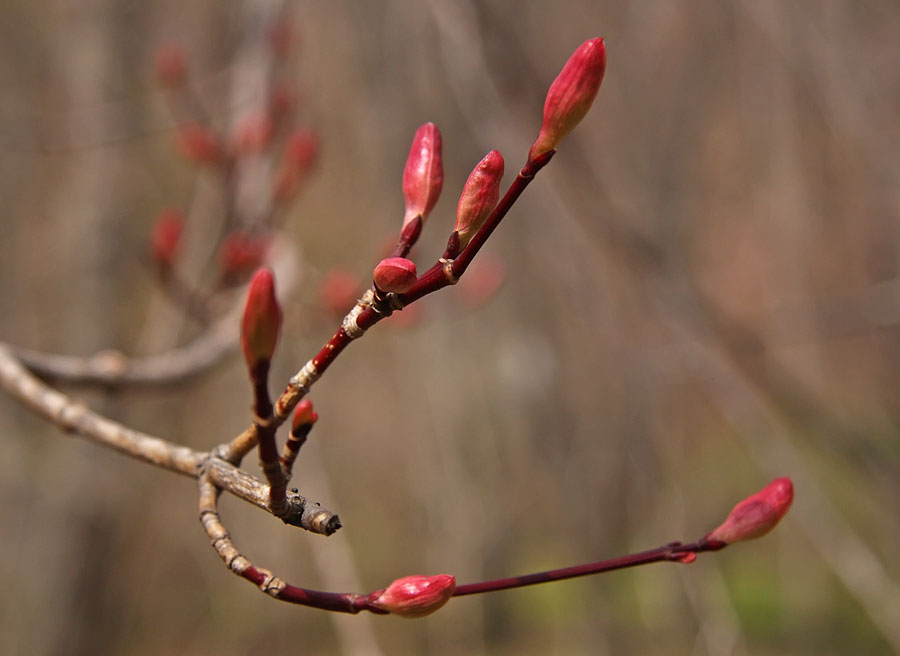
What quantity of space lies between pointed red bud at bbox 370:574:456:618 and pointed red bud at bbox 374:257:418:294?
18 centimetres

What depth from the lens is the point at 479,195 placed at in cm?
49

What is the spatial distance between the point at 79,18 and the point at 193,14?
36 centimetres

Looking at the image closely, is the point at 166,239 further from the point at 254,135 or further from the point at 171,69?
the point at 171,69

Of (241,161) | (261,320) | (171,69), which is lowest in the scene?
(261,320)

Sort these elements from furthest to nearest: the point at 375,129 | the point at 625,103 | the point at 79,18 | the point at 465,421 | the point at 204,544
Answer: the point at 204,544
the point at 79,18
the point at 465,421
the point at 625,103
the point at 375,129

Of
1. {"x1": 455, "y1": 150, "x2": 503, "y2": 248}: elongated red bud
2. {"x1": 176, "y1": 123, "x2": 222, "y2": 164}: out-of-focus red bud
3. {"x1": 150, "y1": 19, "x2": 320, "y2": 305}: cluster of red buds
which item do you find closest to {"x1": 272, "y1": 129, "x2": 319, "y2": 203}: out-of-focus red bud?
{"x1": 150, "y1": 19, "x2": 320, "y2": 305}: cluster of red buds

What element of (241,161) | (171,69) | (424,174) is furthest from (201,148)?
(424,174)

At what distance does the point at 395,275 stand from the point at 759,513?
1.11ft

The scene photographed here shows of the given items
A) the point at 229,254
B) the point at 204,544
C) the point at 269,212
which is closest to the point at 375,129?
the point at 269,212

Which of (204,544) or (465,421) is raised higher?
(204,544)

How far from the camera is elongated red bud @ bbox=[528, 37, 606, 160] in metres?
0.48

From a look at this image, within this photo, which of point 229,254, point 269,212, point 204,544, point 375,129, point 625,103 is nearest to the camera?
point 229,254

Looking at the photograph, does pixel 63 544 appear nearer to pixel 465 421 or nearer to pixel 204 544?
pixel 204 544

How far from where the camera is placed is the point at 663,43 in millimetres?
1855
